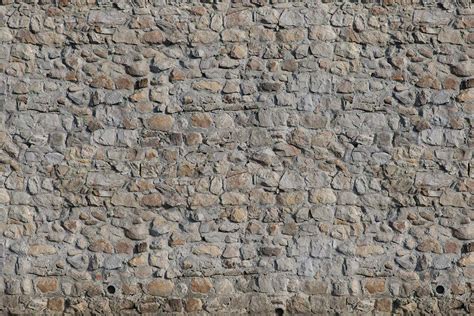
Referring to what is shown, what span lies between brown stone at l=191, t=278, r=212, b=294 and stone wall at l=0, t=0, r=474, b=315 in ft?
0.04

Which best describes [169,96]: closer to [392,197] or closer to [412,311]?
[392,197]

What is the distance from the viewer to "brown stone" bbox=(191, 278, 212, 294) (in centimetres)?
903

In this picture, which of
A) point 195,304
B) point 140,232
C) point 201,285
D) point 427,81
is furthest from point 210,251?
point 427,81

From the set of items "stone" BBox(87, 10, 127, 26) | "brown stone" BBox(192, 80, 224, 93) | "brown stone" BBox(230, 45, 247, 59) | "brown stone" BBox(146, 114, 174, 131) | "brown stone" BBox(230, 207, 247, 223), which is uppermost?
"stone" BBox(87, 10, 127, 26)

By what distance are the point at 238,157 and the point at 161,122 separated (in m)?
0.75

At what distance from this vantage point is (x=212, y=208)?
9055 mm

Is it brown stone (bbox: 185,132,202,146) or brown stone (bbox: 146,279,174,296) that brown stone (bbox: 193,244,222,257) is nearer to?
brown stone (bbox: 146,279,174,296)

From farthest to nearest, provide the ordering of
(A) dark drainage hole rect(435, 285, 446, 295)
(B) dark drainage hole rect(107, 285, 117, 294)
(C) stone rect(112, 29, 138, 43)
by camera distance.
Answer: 1. (C) stone rect(112, 29, 138, 43)
2. (B) dark drainage hole rect(107, 285, 117, 294)
3. (A) dark drainage hole rect(435, 285, 446, 295)

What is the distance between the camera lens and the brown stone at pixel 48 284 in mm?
9094

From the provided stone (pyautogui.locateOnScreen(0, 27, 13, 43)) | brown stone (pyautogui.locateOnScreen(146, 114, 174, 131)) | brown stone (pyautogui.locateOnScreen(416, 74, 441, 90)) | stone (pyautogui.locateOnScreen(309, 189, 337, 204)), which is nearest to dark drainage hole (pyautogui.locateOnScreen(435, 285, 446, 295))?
stone (pyautogui.locateOnScreen(309, 189, 337, 204))

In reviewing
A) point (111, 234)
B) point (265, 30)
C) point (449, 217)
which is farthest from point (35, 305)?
point (449, 217)

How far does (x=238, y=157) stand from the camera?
9070mm

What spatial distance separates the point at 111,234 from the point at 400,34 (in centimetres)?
310

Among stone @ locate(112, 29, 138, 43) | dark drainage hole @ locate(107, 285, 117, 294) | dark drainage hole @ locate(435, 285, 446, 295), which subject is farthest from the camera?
stone @ locate(112, 29, 138, 43)
